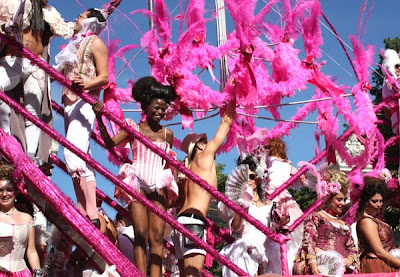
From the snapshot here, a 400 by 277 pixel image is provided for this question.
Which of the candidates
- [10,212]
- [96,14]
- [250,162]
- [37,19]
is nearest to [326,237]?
[250,162]

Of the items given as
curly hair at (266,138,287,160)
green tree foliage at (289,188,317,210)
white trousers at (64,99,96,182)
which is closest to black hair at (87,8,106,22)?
white trousers at (64,99,96,182)

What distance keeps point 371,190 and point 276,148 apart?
168 cm

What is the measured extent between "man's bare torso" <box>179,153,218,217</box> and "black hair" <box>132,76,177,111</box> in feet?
2.09

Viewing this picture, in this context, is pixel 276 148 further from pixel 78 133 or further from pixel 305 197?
pixel 305 197

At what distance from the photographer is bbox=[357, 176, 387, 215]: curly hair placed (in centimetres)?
662

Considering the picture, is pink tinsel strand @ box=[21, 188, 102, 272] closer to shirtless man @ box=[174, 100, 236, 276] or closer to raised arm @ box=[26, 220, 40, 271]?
raised arm @ box=[26, 220, 40, 271]

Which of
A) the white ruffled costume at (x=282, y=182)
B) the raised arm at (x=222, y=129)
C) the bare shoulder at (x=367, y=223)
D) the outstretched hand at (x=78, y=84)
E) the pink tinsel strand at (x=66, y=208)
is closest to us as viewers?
the pink tinsel strand at (x=66, y=208)

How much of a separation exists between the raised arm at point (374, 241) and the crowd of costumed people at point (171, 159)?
15 mm

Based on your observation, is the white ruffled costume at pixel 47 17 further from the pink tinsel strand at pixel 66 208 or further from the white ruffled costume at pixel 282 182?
the white ruffled costume at pixel 282 182

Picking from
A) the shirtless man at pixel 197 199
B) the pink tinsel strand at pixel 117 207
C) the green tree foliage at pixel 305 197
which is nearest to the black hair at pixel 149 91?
the shirtless man at pixel 197 199

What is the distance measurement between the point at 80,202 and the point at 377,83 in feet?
63.4

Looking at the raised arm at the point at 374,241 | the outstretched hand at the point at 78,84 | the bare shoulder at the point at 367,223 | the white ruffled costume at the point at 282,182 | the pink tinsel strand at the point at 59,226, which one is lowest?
the pink tinsel strand at the point at 59,226

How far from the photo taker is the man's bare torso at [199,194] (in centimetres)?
641

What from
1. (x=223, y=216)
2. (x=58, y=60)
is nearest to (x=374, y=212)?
(x=223, y=216)
